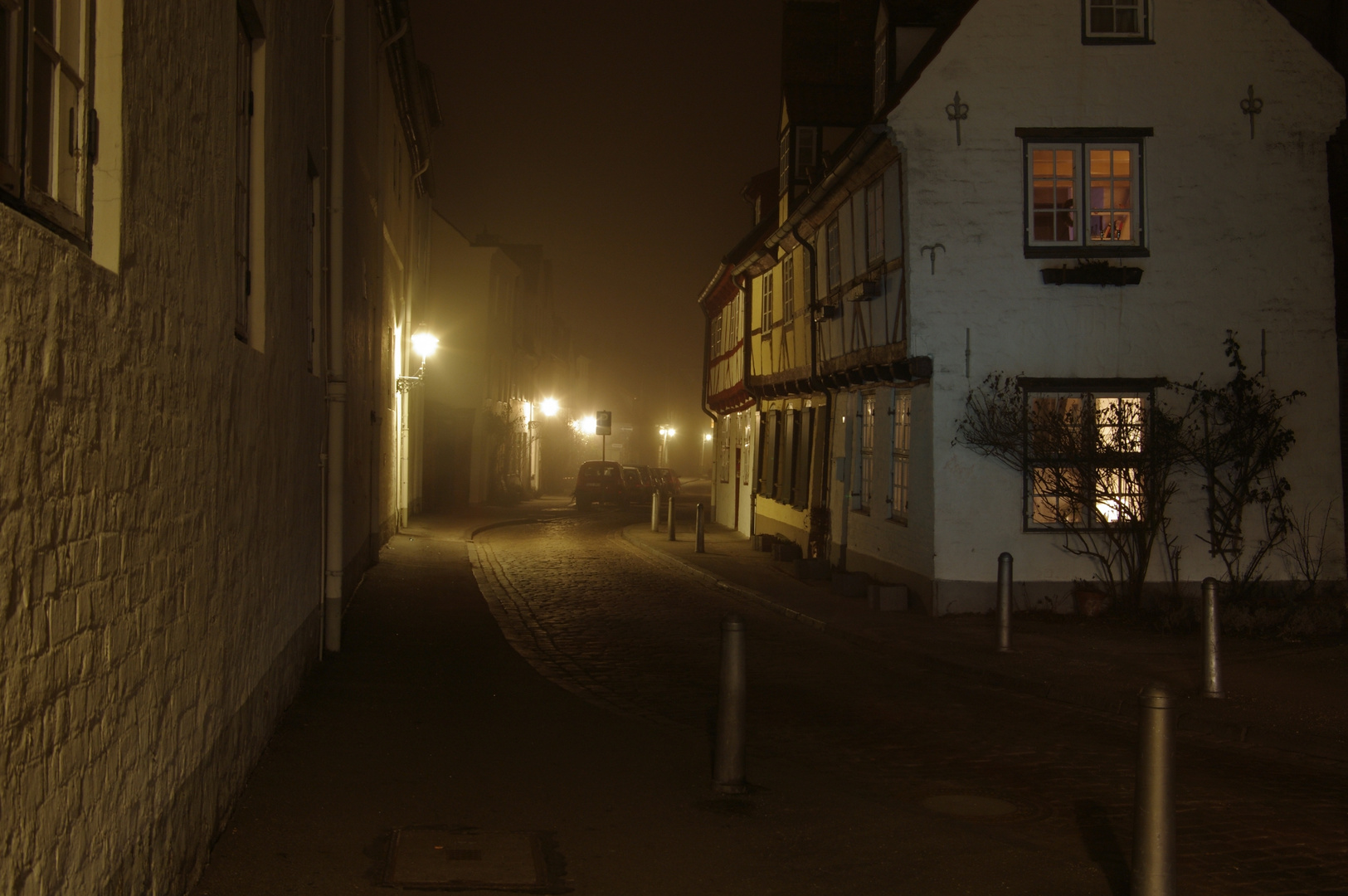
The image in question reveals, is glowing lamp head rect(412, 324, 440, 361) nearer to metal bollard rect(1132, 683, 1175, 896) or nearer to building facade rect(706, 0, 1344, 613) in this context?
building facade rect(706, 0, 1344, 613)

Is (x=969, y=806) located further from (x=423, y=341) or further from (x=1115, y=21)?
(x=423, y=341)

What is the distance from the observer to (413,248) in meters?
29.4

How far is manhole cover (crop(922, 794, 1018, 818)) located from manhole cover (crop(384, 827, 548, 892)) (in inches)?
91.4

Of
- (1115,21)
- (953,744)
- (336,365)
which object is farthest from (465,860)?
(1115,21)

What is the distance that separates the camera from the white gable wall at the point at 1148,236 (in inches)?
562

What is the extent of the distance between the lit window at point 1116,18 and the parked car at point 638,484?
2674cm

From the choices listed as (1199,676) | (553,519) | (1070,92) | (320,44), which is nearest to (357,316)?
(320,44)

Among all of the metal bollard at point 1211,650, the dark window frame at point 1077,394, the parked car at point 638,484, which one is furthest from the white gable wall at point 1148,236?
the parked car at point 638,484

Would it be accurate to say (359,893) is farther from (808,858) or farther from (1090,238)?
(1090,238)

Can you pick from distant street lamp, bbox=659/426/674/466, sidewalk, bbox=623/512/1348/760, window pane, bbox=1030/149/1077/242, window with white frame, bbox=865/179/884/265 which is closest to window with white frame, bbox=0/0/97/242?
sidewalk, bbox=623/512/1348/760

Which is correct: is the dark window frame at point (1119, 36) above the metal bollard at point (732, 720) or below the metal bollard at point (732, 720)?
above

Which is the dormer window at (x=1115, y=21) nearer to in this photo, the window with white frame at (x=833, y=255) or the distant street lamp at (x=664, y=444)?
the window with white frame at (x=833, y=255)

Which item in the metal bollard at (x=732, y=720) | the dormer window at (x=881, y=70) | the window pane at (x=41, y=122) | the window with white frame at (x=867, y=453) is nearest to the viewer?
the window pane at (x=41, y=122)

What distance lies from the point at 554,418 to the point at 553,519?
30.5 meters
